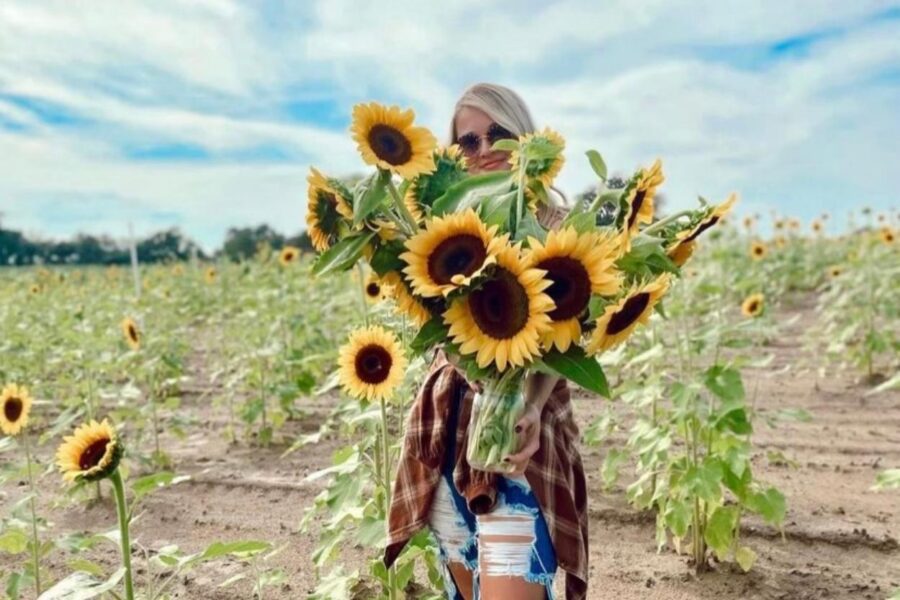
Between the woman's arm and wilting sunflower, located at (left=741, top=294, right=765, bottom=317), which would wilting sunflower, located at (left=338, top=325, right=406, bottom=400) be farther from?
wilting sunflower, located at (left=741, top=294, right=765, bottom=317)

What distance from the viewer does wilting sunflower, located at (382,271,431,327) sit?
1.36 m

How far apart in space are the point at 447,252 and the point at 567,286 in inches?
6.9

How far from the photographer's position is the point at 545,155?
1.38m

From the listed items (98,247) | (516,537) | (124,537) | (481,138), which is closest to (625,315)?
(516,537)

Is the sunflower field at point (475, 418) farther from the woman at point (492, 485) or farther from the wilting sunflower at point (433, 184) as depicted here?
the woman at point (492, 485)

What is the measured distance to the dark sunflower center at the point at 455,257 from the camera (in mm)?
1234

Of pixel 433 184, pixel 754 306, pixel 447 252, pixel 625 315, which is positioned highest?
pixel 433 184

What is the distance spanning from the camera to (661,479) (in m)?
2.72

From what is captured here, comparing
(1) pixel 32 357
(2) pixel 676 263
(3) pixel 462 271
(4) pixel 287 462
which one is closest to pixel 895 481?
(2) pixel 676 263

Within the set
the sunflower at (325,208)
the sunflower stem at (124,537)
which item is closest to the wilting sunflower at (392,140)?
the sunflower at (325,208)

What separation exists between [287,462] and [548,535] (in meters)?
2.71

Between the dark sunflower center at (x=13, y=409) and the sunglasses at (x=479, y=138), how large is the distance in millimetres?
1578

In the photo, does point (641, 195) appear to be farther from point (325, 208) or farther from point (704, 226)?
point (325, 208)

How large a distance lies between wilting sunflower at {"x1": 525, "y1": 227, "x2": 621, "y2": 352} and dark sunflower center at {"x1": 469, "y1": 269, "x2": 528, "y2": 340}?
0.14 feet
